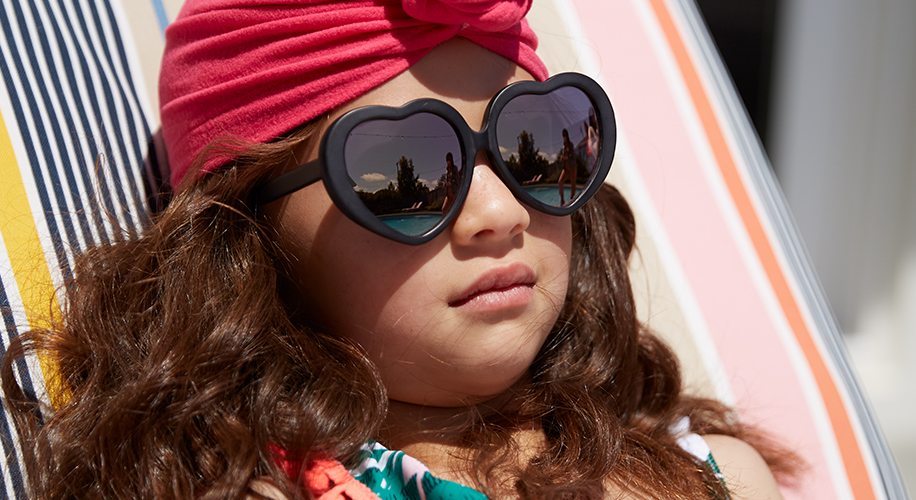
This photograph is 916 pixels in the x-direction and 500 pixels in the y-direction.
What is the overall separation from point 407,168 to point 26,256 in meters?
0.63

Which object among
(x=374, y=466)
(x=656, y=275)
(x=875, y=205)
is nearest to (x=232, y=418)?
(x=374, y=466)

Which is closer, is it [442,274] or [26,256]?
[442,274]

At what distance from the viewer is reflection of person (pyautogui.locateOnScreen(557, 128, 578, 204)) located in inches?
39.3

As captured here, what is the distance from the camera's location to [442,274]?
0.91 meters

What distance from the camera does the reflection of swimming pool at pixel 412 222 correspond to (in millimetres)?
871

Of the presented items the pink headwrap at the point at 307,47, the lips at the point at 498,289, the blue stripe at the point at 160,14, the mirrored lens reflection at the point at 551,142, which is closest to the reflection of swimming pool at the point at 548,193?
the mirrored lens reflection at the point at 551,142

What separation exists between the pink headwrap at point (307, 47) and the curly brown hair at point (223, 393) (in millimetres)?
50

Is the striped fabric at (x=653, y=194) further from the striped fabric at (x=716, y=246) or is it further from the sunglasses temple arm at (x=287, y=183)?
the sunglasses temple arm at (x=287, y=183)

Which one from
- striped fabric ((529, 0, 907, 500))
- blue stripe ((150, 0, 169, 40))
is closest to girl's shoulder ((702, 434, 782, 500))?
striped fabric ((529, 0, 907, 500))

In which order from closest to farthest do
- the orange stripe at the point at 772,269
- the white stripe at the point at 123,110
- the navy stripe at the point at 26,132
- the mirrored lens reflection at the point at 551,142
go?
the mirrored lens reflection at the point at 551,142 < the navy stripe at the point at 26,132 < the white stripe at the point at 123,110 < the orange stripe at the point at 772,269

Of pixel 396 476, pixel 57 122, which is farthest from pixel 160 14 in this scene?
pixel 396 476

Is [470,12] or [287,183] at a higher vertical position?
[470,12]

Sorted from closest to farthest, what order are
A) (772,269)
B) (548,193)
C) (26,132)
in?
(548,193) < (26,132) < (772,269)

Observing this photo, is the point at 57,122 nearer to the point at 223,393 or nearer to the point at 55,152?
the point at 55,152
